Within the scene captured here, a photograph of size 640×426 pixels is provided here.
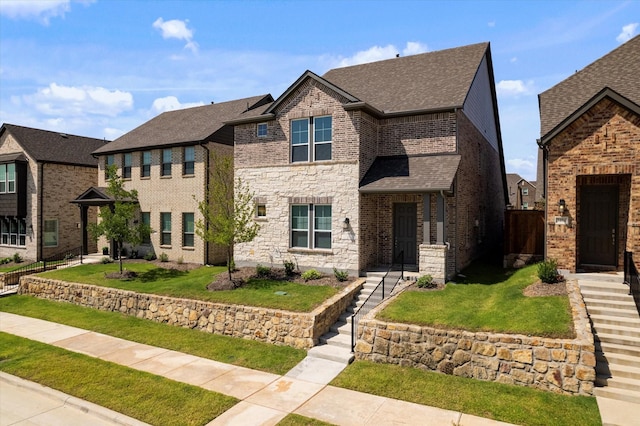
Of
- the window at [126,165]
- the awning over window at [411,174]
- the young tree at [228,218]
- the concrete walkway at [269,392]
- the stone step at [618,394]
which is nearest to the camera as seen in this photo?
the concrete walkway at [269,392]

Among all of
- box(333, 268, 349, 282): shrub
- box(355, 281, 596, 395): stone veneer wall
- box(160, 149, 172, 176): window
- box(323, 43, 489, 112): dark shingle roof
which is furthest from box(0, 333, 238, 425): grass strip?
box(323, 43, 489, 112): dark shingle roof

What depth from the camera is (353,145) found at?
16.2m

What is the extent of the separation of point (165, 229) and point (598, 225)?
21.6 m

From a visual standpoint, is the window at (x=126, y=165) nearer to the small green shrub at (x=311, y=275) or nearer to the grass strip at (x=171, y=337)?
the grass strip at (x=171, y=337)

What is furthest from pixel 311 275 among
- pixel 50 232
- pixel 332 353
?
pixel 50 232

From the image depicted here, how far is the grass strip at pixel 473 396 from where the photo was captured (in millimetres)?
8055

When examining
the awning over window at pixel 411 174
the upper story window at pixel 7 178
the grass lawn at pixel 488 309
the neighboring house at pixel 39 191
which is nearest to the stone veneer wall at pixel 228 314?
the grass lawn at pixel 488 309

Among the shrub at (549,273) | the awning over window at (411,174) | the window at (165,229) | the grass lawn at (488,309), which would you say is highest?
the awning over window at (411,174)

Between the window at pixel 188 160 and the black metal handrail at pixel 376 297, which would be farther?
the window at pixel 188 160

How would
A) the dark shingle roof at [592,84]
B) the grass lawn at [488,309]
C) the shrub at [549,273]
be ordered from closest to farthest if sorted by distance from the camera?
the grass lawn at [488,309], the shrub at [549,273], the dark shingle roof at [592,84]

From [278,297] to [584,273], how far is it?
427 inches

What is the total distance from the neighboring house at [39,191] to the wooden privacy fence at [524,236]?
28.0m

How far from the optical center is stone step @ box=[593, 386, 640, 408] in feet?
27.8

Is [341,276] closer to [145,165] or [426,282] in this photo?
[426,282]
